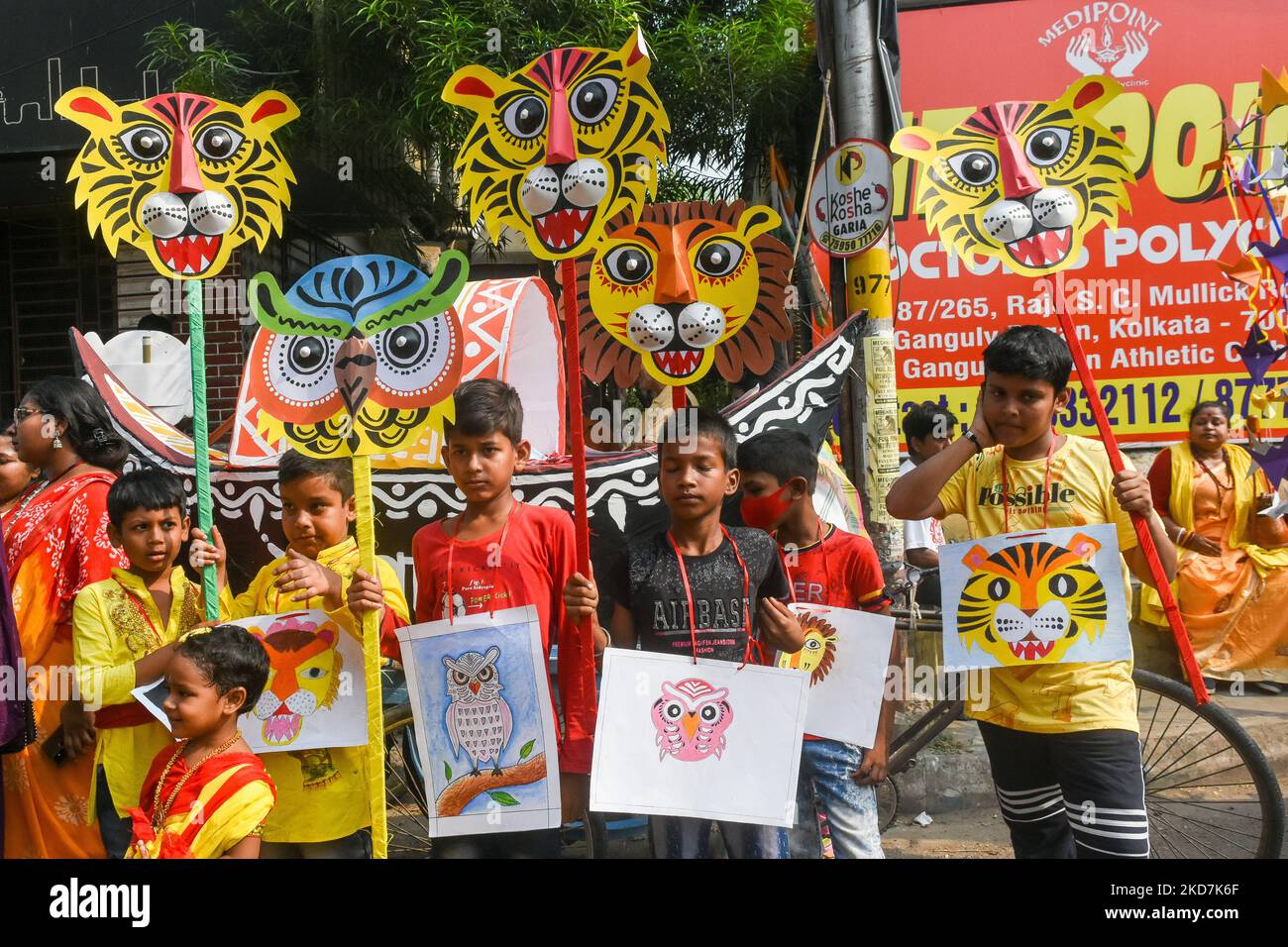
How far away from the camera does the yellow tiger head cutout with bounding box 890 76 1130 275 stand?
106 inches

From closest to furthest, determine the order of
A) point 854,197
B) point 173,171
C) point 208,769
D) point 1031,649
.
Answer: point 208,769
point 1031,649
point 173,171
point 854,197

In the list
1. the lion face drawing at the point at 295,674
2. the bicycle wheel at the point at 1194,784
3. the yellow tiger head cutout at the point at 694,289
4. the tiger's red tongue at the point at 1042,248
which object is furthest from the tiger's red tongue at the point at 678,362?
the bicycle wheel at the point at 1194,784

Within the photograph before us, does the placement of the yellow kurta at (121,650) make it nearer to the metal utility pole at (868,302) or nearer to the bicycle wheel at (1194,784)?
the metal utility pole at (868,302)

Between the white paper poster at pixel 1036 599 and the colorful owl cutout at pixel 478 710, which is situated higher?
the white paper poster at pixel 1036 599

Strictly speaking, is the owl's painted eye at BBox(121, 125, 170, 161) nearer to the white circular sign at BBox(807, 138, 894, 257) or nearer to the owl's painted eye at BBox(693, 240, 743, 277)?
the owl's painted eye at BBox(693, 240, 743, 277)

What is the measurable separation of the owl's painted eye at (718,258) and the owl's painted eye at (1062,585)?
103cm

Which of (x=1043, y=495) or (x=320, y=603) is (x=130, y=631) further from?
(x=1043, y=495)

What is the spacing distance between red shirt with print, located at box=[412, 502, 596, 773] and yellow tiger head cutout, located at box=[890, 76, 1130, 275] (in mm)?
1163

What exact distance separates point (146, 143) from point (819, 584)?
2.06m

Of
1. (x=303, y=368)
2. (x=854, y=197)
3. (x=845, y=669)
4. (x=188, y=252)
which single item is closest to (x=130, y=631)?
(x=303, y=368)

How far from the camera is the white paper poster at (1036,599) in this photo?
8.30 feet

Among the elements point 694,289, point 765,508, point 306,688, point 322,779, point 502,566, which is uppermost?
point 694,289

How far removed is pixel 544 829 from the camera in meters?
2.73

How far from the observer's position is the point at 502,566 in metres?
2.69
